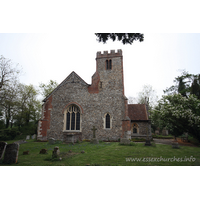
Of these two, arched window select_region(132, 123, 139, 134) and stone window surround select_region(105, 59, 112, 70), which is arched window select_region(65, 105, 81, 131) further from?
arched window select_region(132, 123, 139, 134)

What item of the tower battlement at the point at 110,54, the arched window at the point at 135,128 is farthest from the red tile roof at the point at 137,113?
the tower battlement at the point at 110,54

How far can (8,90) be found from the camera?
16188mm

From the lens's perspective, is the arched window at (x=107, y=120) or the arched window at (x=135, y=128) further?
the arched window at (x=135, y=128)

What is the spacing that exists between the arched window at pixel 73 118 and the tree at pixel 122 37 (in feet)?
36.1

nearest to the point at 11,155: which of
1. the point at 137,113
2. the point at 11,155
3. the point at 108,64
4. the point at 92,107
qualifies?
the point at 11,155

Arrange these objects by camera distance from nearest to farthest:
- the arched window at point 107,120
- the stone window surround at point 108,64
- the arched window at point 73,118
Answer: the arched window at point 107,120, the arched window at point 73,118, the stone window surround at point 108,64

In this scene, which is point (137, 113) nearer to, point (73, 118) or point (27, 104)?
point (73, 118)

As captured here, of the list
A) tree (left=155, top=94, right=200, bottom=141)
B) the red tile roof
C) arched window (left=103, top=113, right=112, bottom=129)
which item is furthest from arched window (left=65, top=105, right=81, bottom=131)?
tree (left=155, top=94, right=200, bottom=141)

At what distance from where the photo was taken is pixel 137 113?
22.3m

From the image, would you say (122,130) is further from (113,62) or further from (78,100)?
(113,62)

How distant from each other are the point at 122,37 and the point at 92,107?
34.3 ft

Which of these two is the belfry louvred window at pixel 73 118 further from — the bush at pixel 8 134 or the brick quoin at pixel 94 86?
the bush at pixel 8 134

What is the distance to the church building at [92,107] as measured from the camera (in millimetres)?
15836

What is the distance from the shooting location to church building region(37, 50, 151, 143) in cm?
1584
